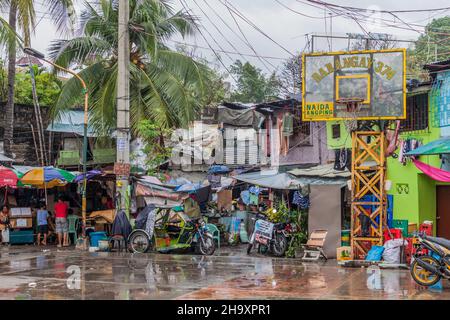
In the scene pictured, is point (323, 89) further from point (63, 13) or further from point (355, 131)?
point (63, 13)

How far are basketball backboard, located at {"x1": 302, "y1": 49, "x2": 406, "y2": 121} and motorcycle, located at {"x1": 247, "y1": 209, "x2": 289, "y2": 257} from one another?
149 inches

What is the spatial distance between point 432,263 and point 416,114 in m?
8.51

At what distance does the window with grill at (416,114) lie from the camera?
1873cm

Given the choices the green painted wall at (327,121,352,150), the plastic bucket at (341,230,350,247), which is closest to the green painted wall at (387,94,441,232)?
the green painted wall at (327,121,352,150)

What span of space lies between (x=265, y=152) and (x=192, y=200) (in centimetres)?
566

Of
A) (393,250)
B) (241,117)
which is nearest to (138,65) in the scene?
(241,117)

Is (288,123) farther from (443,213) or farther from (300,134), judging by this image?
(443,213)

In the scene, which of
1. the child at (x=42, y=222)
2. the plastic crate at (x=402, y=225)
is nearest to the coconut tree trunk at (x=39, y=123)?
the child at (x=42, y=222)

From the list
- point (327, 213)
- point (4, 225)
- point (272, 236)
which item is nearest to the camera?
point (327, 213)

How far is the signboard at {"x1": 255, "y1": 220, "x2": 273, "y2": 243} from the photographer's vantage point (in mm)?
18297

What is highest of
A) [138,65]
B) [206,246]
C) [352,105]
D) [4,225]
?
[138,65]

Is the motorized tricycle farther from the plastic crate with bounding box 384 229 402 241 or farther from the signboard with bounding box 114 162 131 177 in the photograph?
the plastic crate with bounding box 384 229 402 241

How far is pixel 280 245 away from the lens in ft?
59.7

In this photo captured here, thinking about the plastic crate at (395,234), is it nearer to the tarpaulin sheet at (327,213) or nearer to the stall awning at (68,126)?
the tarpaulin sheet at (327,213)
